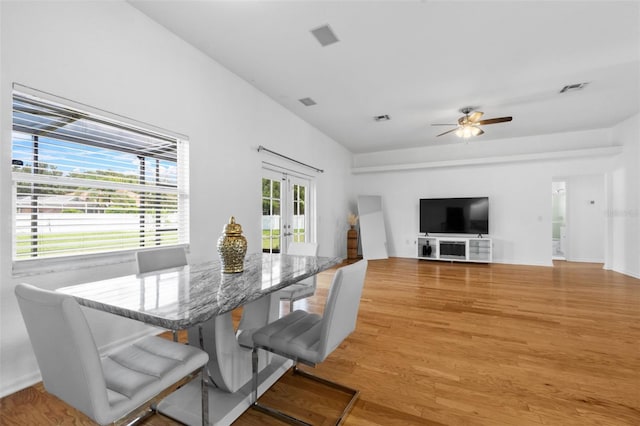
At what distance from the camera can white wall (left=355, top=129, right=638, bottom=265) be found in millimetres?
6117

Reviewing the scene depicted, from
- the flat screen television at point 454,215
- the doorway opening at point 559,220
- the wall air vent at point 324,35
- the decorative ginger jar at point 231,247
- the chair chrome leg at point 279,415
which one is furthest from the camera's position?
the doorway opening at point 559,220

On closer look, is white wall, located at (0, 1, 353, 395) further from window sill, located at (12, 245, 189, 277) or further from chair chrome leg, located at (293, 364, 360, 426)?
chair chrome leg, located at (293, 364, 360, 426)

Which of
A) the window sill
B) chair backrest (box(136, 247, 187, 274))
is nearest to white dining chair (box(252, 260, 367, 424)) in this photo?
chair backrest (box(136, 247, 187, 274))

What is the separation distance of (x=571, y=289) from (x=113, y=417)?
5.63 meters

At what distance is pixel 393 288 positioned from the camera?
434cm

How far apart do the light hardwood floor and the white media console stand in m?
2.55

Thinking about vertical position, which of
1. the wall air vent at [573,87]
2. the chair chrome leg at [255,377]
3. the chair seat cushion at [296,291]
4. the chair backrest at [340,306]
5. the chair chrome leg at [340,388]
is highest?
the wall air vent at [573,87]

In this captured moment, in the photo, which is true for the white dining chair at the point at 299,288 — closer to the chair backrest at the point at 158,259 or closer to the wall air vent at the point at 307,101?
the chair backrest at the point at 158,259

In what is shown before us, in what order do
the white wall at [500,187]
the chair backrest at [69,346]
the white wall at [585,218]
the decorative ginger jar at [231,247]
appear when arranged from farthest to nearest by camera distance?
the white wall at [585,218]
the white wall at [500,187]
the decorative ginger jar at [231,247]
the chair backrest at [69,346]

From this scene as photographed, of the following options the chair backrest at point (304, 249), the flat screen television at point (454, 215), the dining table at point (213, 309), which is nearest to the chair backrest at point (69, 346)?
the dining table at point (213, 309)

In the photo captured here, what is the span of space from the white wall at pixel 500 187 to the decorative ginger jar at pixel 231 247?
6369 mm

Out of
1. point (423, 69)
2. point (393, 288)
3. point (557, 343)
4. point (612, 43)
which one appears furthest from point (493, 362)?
point (612, 43)

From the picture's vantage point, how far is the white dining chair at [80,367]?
916mm

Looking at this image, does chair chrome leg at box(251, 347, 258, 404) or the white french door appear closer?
chair chrome leg at box(251, 347, 258, 404)
